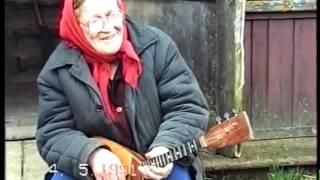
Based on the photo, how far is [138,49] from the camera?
9.91 feet

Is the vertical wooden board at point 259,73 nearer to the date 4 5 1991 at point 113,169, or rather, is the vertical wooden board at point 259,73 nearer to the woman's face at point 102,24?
the woman's face at point 102,24

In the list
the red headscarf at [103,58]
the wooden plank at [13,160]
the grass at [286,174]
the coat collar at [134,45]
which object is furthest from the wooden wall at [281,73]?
the red headscarf at [103,58]

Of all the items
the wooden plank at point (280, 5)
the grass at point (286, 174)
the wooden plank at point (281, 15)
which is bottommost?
the grass at point (286, 174)

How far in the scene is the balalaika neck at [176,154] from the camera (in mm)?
2855

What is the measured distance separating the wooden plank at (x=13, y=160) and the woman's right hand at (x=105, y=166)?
1.70 metres

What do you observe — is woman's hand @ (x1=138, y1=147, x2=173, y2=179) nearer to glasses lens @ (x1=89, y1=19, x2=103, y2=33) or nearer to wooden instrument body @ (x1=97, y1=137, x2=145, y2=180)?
wooden instrument body @ (x1=97, y1=137, x2=145, y2=180)

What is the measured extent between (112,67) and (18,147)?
7.06 feet

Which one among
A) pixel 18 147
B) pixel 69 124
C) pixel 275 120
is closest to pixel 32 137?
pixel 18 147

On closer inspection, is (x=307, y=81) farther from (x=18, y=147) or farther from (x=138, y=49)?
(x=138, y=49)

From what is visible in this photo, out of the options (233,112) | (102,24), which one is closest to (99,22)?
(102,24)

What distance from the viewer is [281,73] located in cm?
486

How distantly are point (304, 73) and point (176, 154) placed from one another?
2174 mm

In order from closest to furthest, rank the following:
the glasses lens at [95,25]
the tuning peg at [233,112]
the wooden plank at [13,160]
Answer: the glasses lens at [95,25] < the tuning peg at [233,112] < the wooden plank at [13,160]

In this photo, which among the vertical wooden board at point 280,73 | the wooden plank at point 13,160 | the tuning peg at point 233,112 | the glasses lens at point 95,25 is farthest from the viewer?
the vertical wooden board at point 280,73
